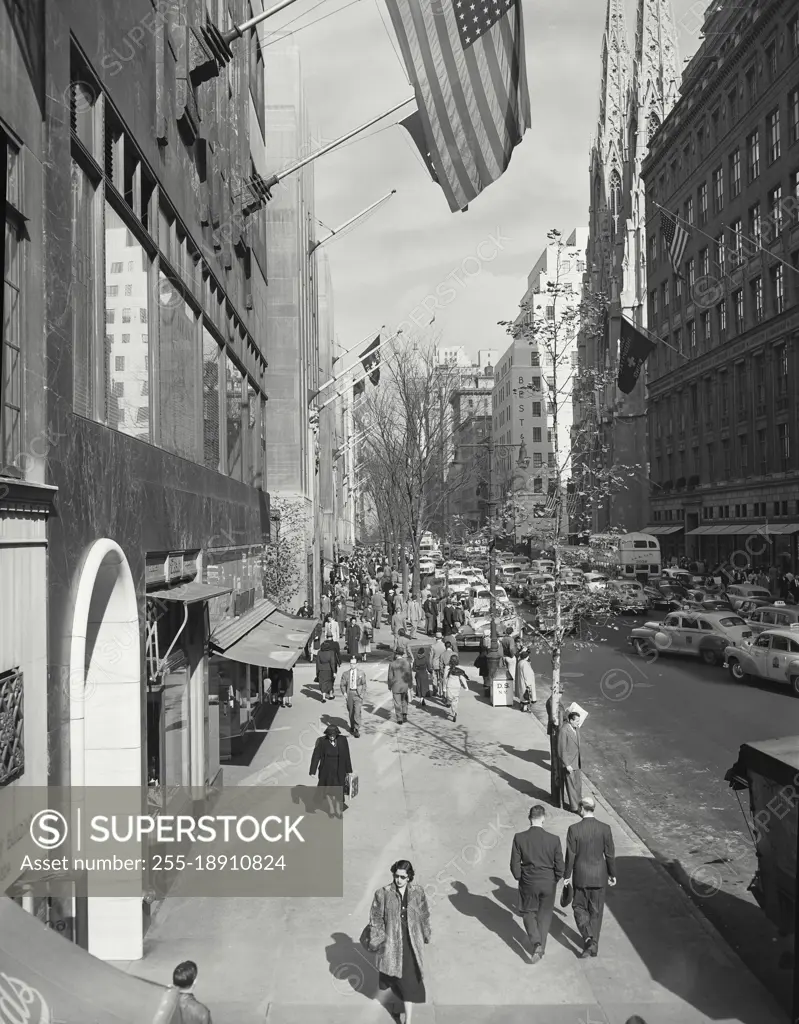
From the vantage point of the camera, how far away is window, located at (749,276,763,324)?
5703 centimetres

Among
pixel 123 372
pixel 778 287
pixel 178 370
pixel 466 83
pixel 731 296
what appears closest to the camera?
pixel 123 372

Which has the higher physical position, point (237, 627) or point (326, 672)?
point (237, 627)

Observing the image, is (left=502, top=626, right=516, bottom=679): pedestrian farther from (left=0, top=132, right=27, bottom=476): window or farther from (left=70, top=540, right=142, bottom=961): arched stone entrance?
(left=0, top=132, right=27, bottom=476): window

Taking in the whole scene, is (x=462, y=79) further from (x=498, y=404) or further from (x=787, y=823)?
(x=498, y=404)

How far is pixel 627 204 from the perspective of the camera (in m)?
93.7

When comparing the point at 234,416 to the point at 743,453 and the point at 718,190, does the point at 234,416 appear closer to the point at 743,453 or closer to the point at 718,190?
the point at 743,453

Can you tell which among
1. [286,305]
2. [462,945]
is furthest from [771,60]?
[462,945]

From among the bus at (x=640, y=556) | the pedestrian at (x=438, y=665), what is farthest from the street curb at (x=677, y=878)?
the bus at (x=640, y=556)

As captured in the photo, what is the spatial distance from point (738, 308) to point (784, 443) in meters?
11.5

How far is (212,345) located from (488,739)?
9.39 metres

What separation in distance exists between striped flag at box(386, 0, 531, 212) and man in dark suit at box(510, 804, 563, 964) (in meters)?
7.59

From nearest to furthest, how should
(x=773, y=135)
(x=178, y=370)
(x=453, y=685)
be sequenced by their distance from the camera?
(x=178, y=370) < (x=453, y=685) < (x=773, y=135)

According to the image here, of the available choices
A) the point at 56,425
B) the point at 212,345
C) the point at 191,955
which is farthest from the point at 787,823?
the point at 212,345

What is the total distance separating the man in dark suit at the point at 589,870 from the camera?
9219 mm
